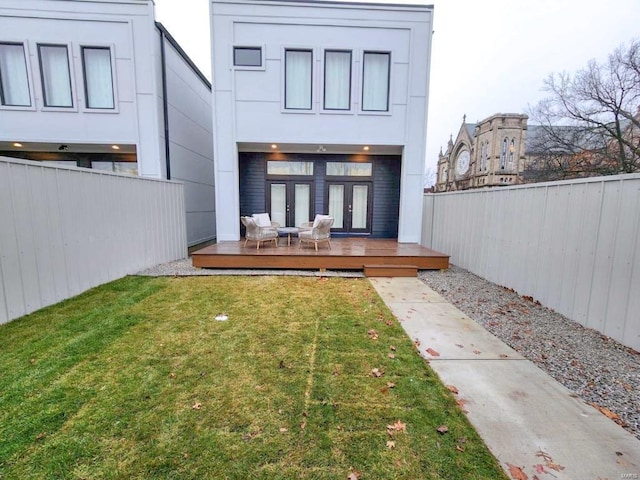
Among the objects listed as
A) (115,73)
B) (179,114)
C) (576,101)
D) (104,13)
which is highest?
(576,101)

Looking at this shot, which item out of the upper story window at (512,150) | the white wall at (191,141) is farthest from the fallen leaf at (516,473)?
the upper story window at (512,150)

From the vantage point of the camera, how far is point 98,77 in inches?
306

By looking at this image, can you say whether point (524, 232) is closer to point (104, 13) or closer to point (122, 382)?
point (122, 382)

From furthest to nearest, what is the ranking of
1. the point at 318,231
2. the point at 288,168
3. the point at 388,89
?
the point at 288,168 < the point at 388,89 < the point at 318,231

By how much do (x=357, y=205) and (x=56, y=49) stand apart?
956 centimetres

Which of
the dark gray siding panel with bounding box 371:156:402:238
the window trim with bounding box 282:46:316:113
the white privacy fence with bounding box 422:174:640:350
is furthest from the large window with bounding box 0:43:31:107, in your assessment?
the white privacy fence with bounding box 422:174:640:350

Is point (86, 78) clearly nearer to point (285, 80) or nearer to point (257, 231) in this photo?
point (285, 80)

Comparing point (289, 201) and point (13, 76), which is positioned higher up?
point (13, 76)

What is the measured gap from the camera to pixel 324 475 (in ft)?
5.41

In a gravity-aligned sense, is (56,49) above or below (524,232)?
above

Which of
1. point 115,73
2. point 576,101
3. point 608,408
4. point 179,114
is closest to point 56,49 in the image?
point 115,73

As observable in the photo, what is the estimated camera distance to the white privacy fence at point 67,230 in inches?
143

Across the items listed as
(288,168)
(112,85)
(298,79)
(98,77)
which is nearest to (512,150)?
(288,168)

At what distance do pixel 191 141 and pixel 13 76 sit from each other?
4.51 m
